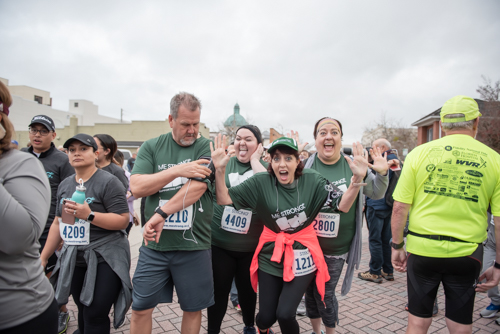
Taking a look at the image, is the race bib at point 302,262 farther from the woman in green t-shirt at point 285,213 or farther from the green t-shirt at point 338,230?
the green t-shirt at point 338,230

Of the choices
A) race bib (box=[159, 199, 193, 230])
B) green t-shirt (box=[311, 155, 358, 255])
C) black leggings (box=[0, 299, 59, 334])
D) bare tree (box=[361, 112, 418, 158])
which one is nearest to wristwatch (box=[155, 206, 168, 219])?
race bib (box=[159, 199, 193, 230])

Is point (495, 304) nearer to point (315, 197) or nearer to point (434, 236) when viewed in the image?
point (434, 236)

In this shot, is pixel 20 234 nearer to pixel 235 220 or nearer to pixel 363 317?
pixel 235 220

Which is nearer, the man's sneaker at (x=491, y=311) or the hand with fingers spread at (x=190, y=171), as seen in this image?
the hand with fingers spread at (x=190, y=171)

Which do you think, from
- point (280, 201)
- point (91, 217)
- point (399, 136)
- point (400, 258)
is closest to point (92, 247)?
point (91, 217)

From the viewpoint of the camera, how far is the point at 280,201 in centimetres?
276

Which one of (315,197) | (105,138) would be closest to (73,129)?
(105,138)

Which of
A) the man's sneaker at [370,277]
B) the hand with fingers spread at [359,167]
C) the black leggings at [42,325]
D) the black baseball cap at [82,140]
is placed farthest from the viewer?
the man's sneaker at [370,277]

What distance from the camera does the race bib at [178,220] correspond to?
255 cm

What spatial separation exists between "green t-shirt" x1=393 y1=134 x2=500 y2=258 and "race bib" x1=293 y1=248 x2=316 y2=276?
0.80 meters

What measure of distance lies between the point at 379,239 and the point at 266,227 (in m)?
3.13

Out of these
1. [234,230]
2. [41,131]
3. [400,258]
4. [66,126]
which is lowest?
[400,258]

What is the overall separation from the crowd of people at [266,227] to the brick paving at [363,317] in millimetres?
598

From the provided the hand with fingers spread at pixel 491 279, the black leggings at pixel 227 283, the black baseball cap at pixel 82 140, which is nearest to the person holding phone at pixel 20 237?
the black baseball cap at pixel 82 140
